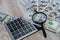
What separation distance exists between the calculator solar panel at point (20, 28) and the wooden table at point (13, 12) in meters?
0.03

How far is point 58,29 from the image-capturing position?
74 cm

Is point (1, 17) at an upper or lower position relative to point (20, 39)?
upper

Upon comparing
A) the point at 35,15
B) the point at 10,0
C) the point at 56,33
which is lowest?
the point at 56,33

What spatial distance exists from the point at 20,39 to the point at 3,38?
0.10 m

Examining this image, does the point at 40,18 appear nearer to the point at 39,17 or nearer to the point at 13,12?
the point at 39,17

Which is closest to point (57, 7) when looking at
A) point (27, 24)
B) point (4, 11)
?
point (27, 24)

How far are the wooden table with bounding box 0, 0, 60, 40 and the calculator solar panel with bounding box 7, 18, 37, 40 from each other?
3 cm

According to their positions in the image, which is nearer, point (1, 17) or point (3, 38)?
point (3, 38)

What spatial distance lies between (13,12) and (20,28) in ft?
0.48

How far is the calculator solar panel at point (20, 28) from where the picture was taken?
709 millimetres

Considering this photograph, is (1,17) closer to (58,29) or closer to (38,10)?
(38,10)

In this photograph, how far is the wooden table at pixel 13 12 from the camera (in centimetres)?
71

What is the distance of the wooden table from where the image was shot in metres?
0.71

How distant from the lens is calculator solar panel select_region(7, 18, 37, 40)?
2.33 feet
